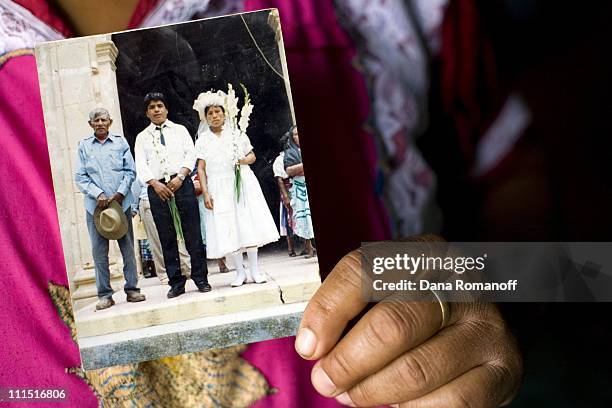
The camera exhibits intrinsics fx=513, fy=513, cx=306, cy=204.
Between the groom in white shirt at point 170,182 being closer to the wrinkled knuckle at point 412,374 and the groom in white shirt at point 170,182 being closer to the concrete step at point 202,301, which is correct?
the concrete step at point 202,301

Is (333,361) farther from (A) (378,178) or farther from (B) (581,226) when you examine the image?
(B) (581,226)

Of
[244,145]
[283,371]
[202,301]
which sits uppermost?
[244,145]

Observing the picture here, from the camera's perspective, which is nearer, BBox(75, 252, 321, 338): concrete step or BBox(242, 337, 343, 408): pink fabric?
BBox(75, 252, 321, 338): concrete step

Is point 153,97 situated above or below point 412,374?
above

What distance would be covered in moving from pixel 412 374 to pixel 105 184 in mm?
273

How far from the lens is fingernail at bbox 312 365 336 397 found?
1.28 feet

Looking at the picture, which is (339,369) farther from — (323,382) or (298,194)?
(298,194)

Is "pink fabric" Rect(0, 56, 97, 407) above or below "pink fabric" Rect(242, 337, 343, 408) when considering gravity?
above

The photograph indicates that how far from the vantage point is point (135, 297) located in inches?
15.4

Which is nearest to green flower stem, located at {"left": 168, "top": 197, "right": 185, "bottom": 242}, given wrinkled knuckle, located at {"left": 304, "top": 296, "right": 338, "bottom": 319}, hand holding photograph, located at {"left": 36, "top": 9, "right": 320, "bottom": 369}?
hand holding photograph, located at {"left": 36, "top": 9, "right": 320, "bottom": 369}

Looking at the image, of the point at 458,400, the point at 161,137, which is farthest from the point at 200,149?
the point at 458,400

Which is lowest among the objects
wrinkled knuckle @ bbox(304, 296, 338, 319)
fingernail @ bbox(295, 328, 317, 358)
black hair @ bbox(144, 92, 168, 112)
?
fingernail @ bbox(295, 328, 317, 358)

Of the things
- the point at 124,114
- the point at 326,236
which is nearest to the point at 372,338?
the point at 326,236

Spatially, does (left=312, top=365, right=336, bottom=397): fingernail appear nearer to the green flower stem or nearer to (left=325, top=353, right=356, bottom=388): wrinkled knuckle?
(left=325, top=353, right=356, bottom=388): wrinkled knuckle
